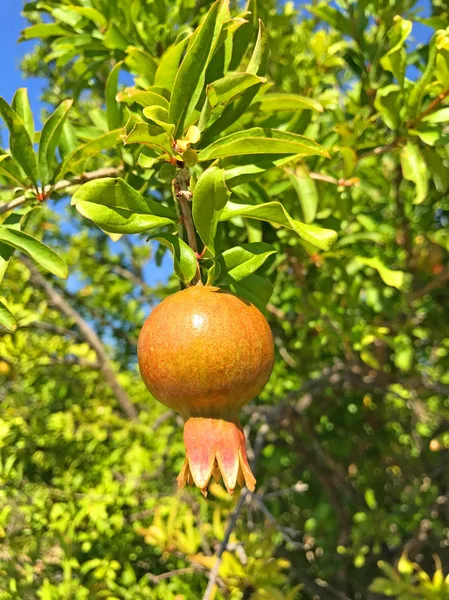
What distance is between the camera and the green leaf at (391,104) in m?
0.89

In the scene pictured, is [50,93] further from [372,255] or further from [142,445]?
[372,255]

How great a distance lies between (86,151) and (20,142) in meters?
0.09

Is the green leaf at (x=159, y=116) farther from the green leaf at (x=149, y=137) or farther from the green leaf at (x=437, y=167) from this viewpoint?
the green leaf at (x=437, y=167)

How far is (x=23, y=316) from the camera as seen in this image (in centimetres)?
146

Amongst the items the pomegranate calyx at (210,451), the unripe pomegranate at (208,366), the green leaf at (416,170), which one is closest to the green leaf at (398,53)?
the green leaf at (416,170)

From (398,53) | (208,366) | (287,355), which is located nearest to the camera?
(208,366)

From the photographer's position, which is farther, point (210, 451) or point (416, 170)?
point (416, 170)

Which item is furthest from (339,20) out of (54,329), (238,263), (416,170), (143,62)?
(54,329)

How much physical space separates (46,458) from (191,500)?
20.0 inches

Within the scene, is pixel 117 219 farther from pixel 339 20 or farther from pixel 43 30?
pixel 339 20

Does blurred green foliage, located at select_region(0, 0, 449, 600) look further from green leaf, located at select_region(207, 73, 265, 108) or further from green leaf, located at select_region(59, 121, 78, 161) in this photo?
green leaf, located at select_region(207, 73, 265, 108)

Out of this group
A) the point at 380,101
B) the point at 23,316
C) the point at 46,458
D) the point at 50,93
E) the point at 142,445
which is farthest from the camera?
the point at 50,93

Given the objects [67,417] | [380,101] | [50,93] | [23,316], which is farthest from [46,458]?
[50,93]

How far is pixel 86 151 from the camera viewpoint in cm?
73
